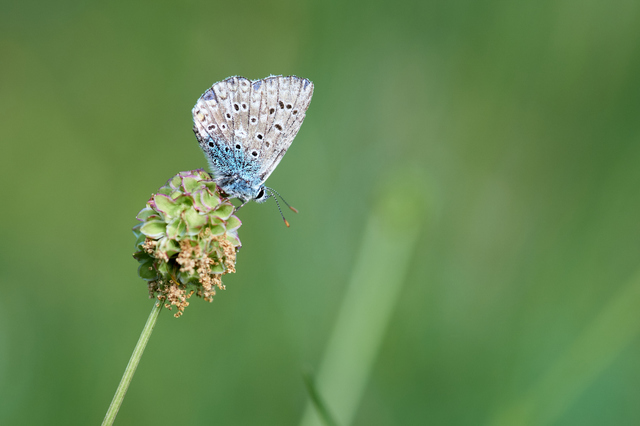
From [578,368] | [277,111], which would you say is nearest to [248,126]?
[277,111]

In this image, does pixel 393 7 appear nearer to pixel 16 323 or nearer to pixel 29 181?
pixel 29 181

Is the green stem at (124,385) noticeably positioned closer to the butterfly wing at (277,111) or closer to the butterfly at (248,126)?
the butterfly at (248,126)

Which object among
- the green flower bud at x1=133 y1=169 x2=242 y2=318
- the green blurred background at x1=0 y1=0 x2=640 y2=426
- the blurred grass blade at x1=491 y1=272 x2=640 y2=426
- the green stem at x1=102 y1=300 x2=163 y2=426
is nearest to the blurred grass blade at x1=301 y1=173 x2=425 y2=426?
the green blurred background at x1=0 y1=0 x2=640 y2=426

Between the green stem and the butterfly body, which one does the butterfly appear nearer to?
the butterfly body

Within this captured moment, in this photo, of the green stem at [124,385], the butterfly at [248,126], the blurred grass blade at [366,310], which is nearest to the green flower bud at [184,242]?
the green stem at [124,385]

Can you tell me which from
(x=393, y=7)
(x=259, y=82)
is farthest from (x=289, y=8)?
(x=259, y=82)
